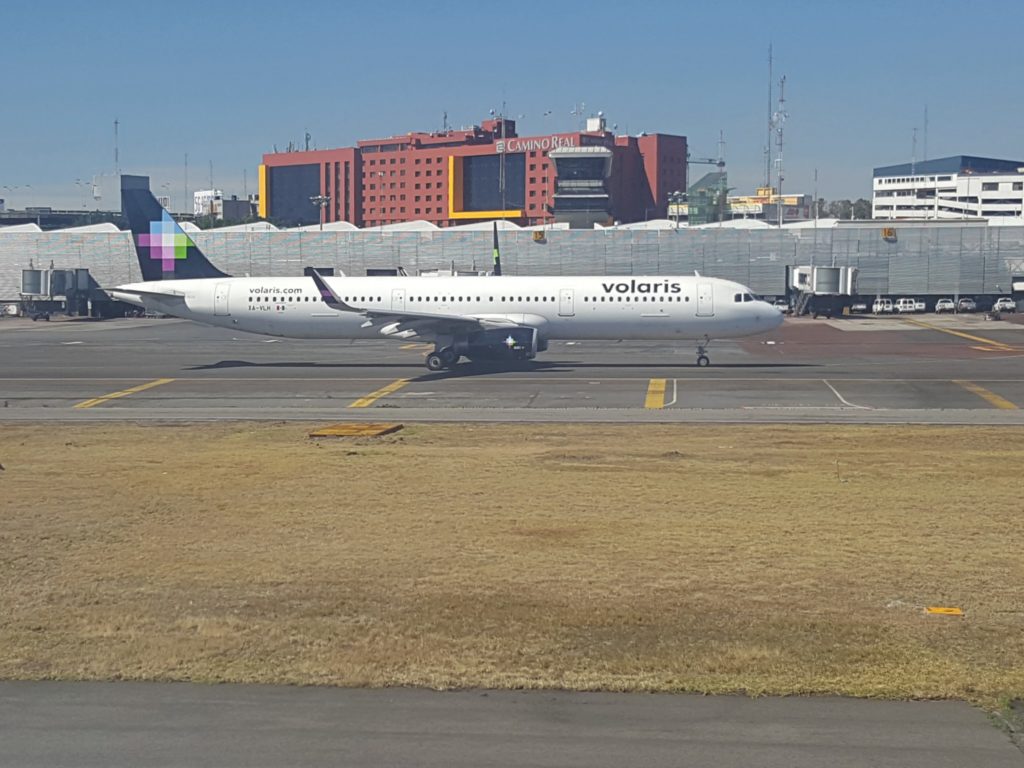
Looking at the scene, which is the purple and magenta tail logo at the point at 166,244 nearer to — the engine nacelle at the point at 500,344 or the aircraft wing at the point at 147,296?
the aircraft wing at the point at 147,296

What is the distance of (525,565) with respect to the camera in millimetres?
19562

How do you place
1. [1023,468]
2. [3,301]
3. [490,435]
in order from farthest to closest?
[3,301] → [490,435] → [1023,468]

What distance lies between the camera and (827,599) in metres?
17.4

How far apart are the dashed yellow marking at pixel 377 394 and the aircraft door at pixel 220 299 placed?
12.3 metres

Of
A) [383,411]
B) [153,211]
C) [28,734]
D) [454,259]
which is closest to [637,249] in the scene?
[454,259]

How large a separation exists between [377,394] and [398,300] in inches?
493

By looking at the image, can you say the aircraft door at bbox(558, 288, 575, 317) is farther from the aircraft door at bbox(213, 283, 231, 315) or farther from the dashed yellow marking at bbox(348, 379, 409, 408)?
the aircraft door at bbox(213, 283, 231, 315)

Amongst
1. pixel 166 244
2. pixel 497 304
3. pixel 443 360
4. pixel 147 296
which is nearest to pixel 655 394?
pixel 443 360

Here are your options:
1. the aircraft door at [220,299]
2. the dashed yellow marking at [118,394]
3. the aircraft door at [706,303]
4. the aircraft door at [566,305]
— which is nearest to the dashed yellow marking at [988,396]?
the aircraft door at [706,303]

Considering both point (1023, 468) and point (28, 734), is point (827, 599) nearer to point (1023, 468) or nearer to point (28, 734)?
point (28, 734)

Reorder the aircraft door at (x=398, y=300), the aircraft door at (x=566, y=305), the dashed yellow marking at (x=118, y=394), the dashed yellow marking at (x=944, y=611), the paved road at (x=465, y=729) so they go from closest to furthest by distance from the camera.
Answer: the paved road at (x=465, y=729)
the dashed yellow marking at (x=944, y=611)
the dashed yellow marking at (x=118, y=394)
the aircraft door at (x=566, y=305)
the aircraft door at (x=398, y=300)

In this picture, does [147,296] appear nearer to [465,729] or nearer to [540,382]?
[540,382]

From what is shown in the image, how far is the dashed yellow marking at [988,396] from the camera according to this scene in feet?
137

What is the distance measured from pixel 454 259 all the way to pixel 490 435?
288ft
